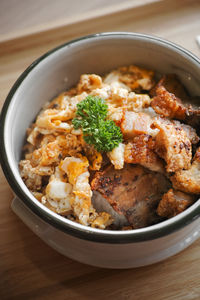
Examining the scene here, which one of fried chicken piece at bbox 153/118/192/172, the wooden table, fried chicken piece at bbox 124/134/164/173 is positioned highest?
fried chicken piece at bbox 153/118/192/172

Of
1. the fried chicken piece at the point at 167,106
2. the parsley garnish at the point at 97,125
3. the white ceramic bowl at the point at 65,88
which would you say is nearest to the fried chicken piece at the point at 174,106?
the fried chicken piece at the point at 167,106

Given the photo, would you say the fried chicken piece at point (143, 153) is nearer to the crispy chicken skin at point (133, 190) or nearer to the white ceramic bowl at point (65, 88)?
the crispy chicken skin at point (133, 190)

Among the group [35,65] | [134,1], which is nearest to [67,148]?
[35,65]

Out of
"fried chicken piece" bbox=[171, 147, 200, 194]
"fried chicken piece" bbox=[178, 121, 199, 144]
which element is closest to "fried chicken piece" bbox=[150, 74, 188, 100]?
"fried chicken piece" bbox=[178, 121, 199, 144]

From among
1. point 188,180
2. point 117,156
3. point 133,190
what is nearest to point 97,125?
point 117,156

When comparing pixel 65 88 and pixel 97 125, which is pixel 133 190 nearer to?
pixel 97 125

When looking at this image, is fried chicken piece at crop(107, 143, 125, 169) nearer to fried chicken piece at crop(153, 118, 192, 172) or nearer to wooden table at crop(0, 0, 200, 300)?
fried chicken piece at crop(153, 118, 192, 172)

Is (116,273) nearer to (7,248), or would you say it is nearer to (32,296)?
(32,296)
